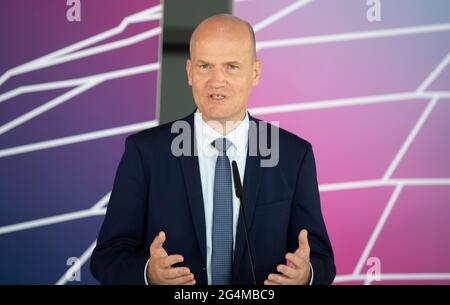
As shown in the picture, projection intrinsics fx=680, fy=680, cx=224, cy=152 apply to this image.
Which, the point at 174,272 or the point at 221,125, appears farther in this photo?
the point at 221,125

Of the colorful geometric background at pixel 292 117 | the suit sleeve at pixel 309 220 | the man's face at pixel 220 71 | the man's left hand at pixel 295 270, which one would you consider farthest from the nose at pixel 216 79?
the colorful geometric background at pixel 292 117

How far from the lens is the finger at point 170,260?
1628 mm

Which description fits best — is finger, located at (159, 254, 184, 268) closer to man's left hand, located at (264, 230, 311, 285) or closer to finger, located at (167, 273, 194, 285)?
finger, located at (167, 273, 194, 285)

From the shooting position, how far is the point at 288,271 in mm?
1734

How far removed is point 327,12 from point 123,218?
4.59ft

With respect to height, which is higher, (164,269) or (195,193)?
(195,193)

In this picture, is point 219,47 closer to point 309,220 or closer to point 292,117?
point 309,220

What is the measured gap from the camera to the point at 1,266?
2812mm

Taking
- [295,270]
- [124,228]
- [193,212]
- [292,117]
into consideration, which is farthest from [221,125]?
[292,117]

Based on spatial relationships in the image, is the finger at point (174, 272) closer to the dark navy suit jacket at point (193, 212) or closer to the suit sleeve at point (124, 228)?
the suit sleeve at point (124, 228)

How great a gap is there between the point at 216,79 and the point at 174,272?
65cm

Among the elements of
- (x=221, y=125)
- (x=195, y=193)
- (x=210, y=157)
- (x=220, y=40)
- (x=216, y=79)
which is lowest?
(x=195, y=193)

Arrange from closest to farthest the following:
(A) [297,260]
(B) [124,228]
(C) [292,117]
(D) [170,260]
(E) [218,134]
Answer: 1. (D) [170,260]
2. (A) [297,260]
3. (B) [124,228]
4. (E) [218,134]
5. (C) [292,117]
